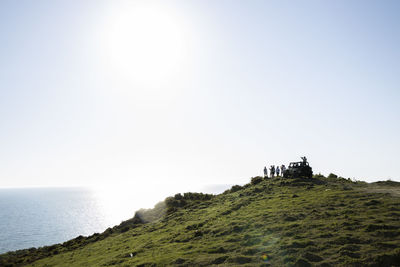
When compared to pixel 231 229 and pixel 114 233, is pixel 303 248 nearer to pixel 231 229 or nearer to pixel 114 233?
pixel 231 229

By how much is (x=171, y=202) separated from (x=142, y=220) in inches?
269

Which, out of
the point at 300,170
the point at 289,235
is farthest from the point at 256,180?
the point at 289,235

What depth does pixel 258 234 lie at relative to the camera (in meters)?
20.8

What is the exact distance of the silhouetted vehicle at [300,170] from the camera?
43188 millimetres

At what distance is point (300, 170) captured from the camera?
43.6 meters

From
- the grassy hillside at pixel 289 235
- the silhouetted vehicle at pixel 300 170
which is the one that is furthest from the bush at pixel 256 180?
the grassy hillside at pixel 289 235

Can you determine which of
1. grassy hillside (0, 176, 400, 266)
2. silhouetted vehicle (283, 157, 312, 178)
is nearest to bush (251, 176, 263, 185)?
silhouetted vehicle (283, 157, 312, 178)

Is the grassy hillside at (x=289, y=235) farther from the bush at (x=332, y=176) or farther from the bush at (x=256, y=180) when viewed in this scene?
the bush at (x=332, y=176)

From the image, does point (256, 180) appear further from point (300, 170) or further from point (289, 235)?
point (289, 235)

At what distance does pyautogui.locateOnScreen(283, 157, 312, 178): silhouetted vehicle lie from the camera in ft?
142

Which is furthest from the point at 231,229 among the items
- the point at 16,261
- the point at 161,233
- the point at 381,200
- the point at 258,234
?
the point at 16,261

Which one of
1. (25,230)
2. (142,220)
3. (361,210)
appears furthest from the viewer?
(25,230)

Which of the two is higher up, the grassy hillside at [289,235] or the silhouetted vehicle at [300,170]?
the silhouetted vehicle at [300,170]

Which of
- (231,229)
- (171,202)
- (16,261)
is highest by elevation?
(171,202)
